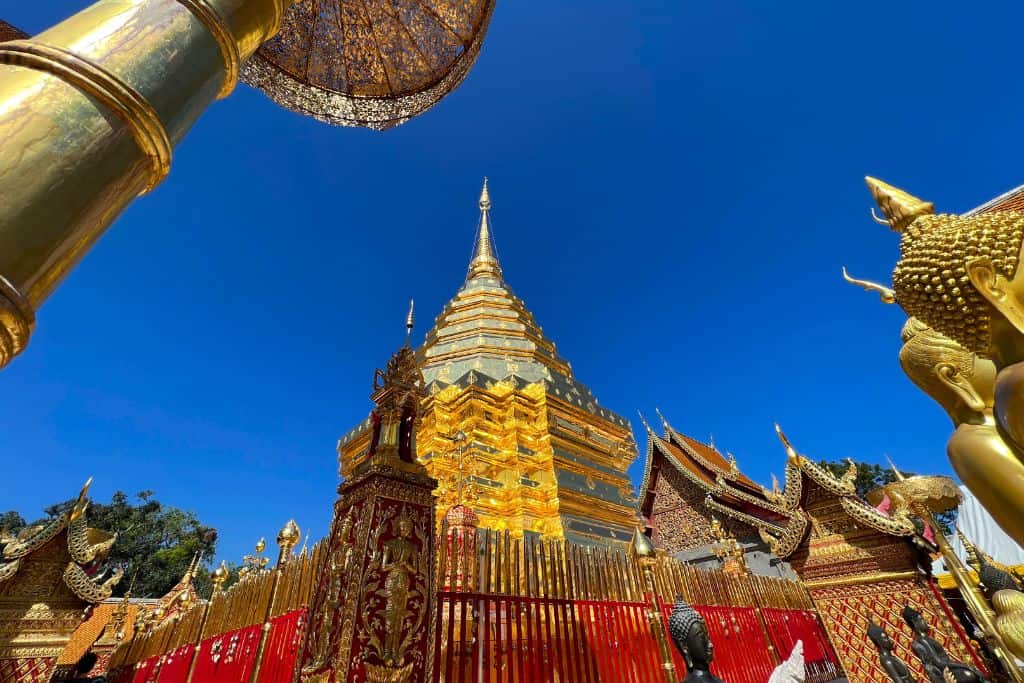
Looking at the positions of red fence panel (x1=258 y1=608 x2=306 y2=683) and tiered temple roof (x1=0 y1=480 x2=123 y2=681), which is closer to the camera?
red fence panel (x1=258 y1=608 x2=306 y2=683)

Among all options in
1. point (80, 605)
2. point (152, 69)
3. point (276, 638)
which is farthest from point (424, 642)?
point (80, 605)

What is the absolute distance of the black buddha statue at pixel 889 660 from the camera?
4.23m

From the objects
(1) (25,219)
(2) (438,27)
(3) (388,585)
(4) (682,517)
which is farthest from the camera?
(4) (682,517)

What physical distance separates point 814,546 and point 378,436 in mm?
5111

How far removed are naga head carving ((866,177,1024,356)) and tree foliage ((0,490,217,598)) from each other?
108 feet

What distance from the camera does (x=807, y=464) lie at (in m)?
5.33

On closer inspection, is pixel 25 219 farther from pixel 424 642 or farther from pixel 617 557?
pixel 617 557

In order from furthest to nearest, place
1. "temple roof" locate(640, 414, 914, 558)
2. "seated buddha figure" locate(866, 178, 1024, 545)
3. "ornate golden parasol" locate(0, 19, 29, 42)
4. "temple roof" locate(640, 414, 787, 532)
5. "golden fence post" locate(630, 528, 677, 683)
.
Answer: "temple roof" locate(640, 414, 787, 532) < "temple roof" locate(640, 414, 914, 558) < "golden fence post" locate(630, 528, 677, 683) < "ornate golden parasol" locate(0, 19, 29, 42) < "seated buddha figure" locate(866, 178, 1024, 545)

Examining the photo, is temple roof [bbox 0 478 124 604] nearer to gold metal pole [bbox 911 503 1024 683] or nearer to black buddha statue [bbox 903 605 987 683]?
black buddha statue [bbox 903 605 987 683]

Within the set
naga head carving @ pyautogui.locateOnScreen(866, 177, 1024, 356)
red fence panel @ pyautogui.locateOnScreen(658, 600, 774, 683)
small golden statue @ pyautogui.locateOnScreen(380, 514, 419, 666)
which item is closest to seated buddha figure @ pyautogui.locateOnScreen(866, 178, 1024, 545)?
naga head carving @ pyautogui.locateOnScreen(866, 177, 1024, 356)

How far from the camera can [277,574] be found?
13.3ft

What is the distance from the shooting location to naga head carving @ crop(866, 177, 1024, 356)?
4.57 feet

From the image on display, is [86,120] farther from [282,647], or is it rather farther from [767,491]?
[767,491]

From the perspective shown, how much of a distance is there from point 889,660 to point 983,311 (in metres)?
4.63
